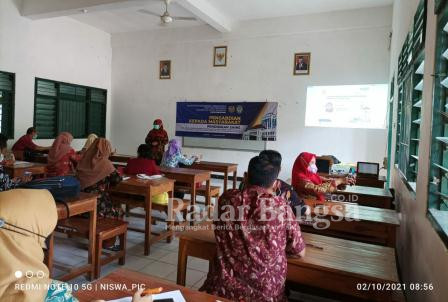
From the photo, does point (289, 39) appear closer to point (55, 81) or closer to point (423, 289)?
point (55, 81)

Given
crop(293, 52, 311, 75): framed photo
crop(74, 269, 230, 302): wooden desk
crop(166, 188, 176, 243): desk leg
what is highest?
crop(293, 52, 311, 75): framed photo

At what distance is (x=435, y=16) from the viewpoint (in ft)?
5.17

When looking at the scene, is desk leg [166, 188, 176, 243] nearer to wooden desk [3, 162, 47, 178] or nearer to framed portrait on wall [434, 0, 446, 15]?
wooden desk [3, 162, 47, 178]

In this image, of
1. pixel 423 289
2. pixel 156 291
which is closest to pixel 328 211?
pixel 423 289

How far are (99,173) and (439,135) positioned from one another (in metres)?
2.65

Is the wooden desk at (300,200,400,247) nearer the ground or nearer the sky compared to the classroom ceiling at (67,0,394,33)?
nearer the ground

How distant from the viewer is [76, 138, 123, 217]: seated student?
304 cm

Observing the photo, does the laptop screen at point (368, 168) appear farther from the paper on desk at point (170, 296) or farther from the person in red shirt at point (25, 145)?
the person in red shirt at point (25, 145)

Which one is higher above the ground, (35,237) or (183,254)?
(35,237)

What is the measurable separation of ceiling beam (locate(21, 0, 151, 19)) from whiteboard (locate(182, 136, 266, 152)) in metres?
3.47

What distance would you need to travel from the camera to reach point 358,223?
7.69 ft

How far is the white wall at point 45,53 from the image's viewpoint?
642 cm

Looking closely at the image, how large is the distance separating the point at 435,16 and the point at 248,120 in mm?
5983

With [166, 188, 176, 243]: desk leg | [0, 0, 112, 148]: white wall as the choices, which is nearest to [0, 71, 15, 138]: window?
[0, 0, 112, 148]: white wall
